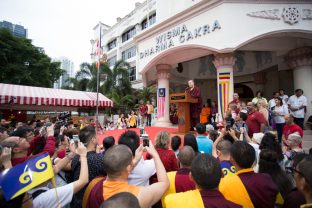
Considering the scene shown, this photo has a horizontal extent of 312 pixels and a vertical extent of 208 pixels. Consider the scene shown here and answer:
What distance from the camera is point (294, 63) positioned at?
28.2 feet

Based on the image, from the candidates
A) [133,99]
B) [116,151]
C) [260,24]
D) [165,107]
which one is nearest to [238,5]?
[260,24]

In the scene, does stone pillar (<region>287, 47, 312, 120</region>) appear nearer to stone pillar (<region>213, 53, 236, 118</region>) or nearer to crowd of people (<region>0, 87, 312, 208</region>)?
stone pillar (<region>213, 53, 236, 118</region>)

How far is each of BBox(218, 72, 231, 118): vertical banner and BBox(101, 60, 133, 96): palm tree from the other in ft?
49.9

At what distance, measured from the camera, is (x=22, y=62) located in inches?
843

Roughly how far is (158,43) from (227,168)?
28.2 feet

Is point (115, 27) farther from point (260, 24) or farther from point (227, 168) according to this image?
point (227, 168)

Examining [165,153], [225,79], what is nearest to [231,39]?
[225,79]

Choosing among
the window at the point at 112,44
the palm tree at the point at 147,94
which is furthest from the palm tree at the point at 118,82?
the window at the point at 112,44

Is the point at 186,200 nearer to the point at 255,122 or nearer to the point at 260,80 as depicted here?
the point at 255,122

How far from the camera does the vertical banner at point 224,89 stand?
796cm

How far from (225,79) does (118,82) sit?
16.2m

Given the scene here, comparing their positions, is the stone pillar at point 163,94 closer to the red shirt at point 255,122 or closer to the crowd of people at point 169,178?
the red shirt at point 255,122

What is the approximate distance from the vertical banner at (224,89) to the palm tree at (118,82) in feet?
49.9

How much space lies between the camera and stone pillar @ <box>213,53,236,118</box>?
26.1 ft
